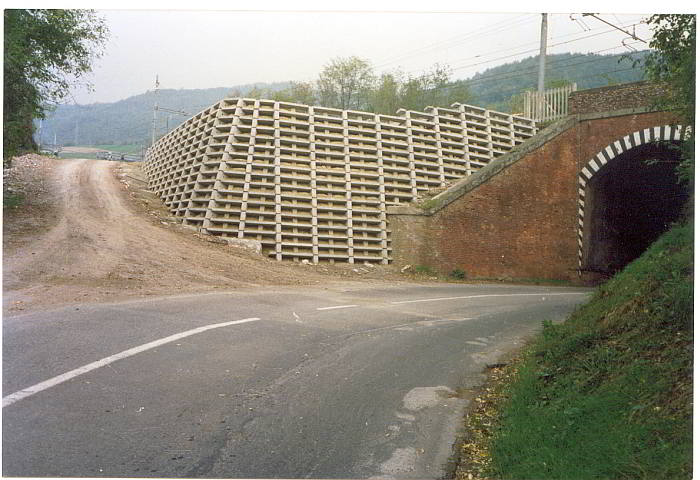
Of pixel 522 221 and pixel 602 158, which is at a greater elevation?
pixel 602 158

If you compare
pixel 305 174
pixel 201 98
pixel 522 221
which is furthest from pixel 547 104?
pixel 201 98

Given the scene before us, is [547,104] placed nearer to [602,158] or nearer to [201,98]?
[602,158]

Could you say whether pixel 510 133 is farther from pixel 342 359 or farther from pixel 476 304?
pixel 342 359

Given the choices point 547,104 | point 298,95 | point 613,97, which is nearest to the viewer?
point 613,97

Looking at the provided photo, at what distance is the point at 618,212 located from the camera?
783 inches

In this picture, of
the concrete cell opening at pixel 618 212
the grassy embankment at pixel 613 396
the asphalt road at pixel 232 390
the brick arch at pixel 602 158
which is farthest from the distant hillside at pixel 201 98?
the grassy embankment at pixel 613 396

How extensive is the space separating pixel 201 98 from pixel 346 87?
5195mm

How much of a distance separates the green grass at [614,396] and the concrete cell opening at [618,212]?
47.4 ft

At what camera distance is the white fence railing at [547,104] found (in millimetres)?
22156

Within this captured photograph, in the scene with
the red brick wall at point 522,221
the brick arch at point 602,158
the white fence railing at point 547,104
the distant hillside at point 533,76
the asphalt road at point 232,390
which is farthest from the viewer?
the white fence railing at point 547,104

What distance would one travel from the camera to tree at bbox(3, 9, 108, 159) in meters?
7.51

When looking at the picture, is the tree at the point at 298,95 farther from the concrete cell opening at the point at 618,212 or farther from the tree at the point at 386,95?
the concrete cell opening at the point at 618,212

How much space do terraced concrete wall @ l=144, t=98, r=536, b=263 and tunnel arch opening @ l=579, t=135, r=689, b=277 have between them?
202 inches

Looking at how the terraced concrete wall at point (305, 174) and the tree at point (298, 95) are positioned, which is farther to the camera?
the tree at point (298, 95)
